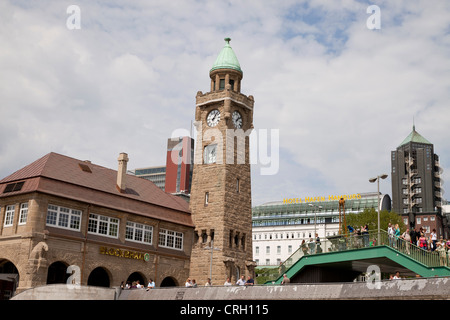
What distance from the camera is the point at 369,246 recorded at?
110 feet

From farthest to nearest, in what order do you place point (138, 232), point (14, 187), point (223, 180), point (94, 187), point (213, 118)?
1. point (213, 118)
2. point (223, 180)
3. point (138, 232)
4. point (94, 187)
5. point (14, 187)

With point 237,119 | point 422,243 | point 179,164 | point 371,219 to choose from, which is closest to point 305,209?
point 179,164

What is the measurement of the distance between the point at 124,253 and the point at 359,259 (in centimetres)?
Result: 2299

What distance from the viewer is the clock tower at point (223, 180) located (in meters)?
55.1

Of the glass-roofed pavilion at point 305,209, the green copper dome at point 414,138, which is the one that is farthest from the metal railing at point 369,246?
the green copper dome at point 414,138

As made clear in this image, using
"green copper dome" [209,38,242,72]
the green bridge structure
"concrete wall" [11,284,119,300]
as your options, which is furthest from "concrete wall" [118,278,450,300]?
"green copper dome" [209,38,242,72]

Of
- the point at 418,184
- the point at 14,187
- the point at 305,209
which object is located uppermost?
the point at 418,184

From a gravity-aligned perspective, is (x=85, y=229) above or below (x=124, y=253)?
above

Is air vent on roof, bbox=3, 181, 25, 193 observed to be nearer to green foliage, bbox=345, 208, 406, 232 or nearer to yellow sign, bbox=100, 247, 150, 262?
yellow sign, bbox=100, 247, 150, 262

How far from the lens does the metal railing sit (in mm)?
29812

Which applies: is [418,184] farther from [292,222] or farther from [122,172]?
[122,172]

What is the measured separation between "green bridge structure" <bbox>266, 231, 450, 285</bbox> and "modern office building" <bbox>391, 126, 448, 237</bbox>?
8873 cm

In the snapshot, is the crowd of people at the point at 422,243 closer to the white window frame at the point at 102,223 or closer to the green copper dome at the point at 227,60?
the white window frame at the point at 102,223

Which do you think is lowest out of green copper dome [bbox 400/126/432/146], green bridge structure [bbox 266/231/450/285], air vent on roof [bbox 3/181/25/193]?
green bridge structure [bbox 266/231/450/285]
